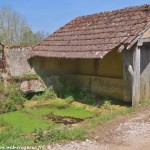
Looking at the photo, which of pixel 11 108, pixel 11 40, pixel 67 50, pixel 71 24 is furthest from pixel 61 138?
pixel 11 40

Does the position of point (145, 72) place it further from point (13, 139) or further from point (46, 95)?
point (13, 139)

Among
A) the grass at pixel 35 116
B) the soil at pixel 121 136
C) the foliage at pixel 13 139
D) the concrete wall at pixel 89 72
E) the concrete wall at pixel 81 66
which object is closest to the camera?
the soil at pixel 121 136

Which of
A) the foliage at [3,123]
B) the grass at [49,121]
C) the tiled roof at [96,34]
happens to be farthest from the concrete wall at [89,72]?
the foliage at [3,123]

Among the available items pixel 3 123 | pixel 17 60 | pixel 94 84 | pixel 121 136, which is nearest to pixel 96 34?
pixel 94 84

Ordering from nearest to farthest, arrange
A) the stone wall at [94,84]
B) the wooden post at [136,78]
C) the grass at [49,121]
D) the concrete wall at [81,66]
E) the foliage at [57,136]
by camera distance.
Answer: the foliage at [57,136], the grass at [49,121], the wooden post at [136,78], the stone wall at [94,84], the concrete wall at [81,66]

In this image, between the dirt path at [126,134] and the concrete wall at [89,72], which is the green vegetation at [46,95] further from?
the dirt path at [126,134]

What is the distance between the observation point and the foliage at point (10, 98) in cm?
1316

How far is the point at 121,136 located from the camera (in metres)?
9.35

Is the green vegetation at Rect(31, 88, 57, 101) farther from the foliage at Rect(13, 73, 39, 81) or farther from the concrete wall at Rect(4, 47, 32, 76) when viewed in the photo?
the concrete wall at Rect(4, 47, 32, 76)

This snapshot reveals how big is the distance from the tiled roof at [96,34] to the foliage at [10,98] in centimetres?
227

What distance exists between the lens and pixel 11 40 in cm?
2752

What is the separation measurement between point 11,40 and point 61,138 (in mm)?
19738

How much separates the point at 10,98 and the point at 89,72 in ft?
14.6

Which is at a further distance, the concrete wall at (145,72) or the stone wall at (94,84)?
the stone wall at (94,84)
